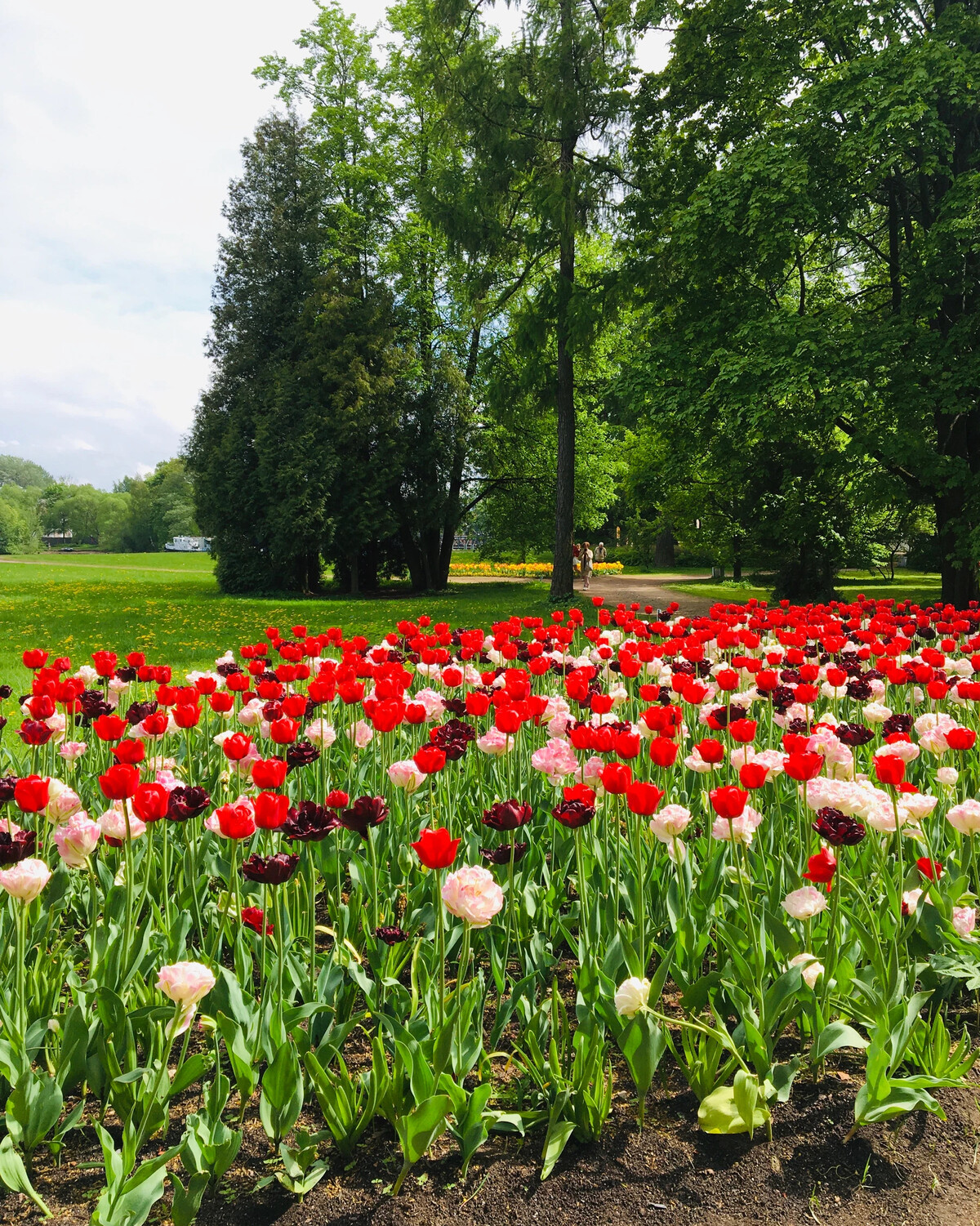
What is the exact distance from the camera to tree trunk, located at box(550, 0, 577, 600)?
626 inches

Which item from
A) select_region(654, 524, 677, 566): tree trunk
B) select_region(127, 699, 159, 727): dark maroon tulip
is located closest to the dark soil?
select_region(127, 699, 159, 727): dark maroon tulip

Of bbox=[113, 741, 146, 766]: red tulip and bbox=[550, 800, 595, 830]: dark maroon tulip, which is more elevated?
bbox=[113, 741, 146, 766]: red tulip

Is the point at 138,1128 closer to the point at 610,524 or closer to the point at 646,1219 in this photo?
the point at 646,1219

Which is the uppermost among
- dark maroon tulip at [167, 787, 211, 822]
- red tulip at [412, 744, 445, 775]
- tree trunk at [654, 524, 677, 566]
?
tree trunk at [654, 524, 677, 566]

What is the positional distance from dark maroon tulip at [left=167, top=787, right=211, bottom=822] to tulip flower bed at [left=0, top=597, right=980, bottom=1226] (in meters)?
0.01

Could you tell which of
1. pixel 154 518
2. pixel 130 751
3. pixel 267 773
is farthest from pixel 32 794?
pixel 154 518

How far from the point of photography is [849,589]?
23953mm

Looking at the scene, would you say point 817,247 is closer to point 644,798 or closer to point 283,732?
point 283,732

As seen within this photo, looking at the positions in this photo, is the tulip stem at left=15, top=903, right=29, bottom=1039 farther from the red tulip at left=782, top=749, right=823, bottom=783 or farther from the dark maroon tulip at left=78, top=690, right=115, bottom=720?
the red tulip at left=782, top=749, right=823, bottom=783

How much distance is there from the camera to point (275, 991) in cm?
241

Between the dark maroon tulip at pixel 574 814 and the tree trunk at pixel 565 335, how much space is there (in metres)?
15.0

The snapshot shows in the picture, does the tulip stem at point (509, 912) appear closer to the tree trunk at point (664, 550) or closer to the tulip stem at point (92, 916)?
the tulip stem at point (92, 916)

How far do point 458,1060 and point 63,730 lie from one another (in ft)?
8.51

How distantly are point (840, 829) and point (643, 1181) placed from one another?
1.06 meters
